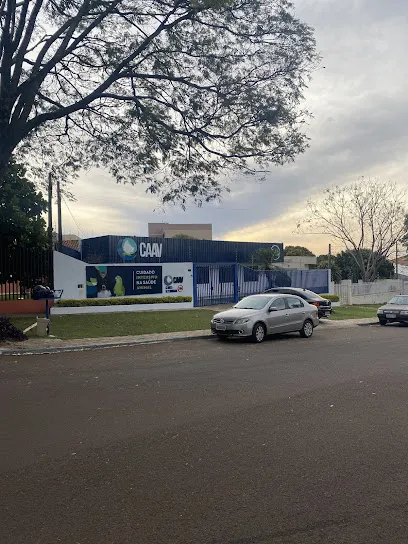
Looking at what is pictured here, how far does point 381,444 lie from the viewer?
5504 millimetres

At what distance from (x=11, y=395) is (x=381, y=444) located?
218 inches

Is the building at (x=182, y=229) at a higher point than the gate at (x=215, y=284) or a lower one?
higher

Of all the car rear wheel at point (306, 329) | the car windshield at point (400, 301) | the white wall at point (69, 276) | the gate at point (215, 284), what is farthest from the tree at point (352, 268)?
the car rear wheel at point (306, 329)

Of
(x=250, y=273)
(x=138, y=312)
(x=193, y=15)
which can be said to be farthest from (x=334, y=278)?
(x=193, y=15)

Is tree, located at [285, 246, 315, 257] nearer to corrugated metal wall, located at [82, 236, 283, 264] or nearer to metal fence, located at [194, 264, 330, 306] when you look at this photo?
corrugated metal wall, located at [82, 236, 283, 264]

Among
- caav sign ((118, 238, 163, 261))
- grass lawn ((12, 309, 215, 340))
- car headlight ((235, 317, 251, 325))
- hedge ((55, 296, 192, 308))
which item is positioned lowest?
grass lawn ((12, 309, 215, 340))

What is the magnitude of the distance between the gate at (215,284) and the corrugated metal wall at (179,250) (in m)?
9.79

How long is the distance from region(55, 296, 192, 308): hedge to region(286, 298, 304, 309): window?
357 inches

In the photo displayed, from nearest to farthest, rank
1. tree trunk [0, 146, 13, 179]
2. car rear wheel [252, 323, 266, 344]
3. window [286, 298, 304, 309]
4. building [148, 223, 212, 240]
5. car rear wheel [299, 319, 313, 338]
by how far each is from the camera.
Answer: tree trunk [0, 146, 13, 179] < car rear wheel [252, 323, 266, 344] < window [286, 298, 304, 309] < car rear wheel [299, 319, 313, 338] < building [148, 223, 212, 240]

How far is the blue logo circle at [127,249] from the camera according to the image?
35.1 m

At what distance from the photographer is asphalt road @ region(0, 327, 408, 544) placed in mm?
3656

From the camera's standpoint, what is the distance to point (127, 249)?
116 ft

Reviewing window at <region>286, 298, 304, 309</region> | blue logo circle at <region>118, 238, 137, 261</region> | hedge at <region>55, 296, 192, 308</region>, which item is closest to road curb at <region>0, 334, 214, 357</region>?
window at <region>286, 298, 304, 309</region>

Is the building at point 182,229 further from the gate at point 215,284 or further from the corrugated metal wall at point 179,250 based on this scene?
the gate at point 215,284
